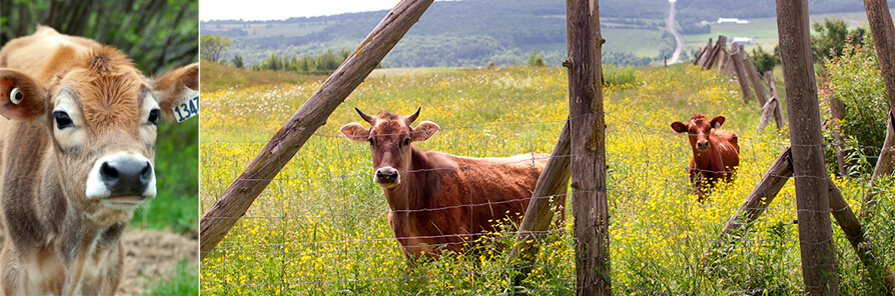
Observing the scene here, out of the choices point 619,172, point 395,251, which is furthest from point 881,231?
point 395,251

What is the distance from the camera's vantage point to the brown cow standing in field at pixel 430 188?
4699mm

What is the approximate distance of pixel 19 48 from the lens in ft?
Result: 12.6

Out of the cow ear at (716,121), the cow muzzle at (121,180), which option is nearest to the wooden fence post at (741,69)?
the cow ear at (716,121)

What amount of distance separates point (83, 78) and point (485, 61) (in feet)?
275

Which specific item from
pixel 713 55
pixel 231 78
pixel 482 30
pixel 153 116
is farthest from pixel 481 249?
pixel 482 30

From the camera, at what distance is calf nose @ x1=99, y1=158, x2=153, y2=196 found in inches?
92.0

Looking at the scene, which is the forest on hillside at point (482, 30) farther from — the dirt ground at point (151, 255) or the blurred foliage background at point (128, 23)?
the dirt ground at point (151, 255)

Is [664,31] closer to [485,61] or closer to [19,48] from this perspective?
[485,61]

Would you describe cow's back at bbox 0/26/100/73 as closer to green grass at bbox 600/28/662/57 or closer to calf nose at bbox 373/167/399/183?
calf nose at bbox 373/167/399/183

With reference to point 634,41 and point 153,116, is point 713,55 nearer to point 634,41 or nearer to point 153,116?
point 153,116

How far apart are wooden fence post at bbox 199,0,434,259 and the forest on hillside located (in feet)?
220

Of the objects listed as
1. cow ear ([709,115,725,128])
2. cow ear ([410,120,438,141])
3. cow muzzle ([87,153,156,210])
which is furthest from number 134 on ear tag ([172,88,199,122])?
cow ear ([709,115,725,128])

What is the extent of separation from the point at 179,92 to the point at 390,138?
180cm

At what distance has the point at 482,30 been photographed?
111312 mm
